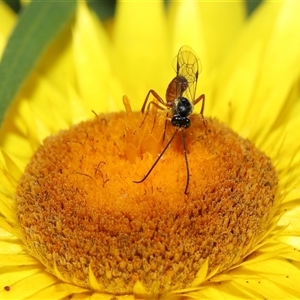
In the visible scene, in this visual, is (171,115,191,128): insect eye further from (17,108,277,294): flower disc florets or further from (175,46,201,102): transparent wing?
(175,46,201,102): transparent wing

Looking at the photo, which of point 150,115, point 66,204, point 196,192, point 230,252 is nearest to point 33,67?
point 150,115

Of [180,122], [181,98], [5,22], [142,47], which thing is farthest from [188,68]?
[5,22]

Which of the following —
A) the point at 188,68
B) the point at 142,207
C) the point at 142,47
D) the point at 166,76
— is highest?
the point at 142,47

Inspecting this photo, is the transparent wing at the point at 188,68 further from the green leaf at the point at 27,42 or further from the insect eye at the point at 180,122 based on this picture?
the green leaf at the point at 27,42

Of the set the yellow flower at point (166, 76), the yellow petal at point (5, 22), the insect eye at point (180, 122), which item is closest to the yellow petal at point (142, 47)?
the yellow flower at point (166, 76)

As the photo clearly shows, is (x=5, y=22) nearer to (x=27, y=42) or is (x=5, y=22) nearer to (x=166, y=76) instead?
(x=27, y=42)

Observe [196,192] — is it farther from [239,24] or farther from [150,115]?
[239,24]

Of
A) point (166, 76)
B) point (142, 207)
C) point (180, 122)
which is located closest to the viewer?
point (142, 207)
